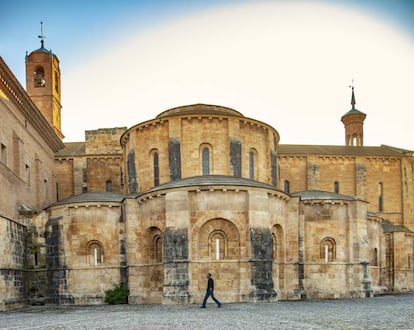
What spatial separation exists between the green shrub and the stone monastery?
41 centimetres

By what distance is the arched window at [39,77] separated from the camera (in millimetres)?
54156

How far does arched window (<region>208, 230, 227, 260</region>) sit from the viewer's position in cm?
2595

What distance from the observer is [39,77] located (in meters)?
54.5

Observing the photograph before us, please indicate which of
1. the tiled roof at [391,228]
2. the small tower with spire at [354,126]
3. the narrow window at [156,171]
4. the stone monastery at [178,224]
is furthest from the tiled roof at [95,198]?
the small tower with spire at [354,126]

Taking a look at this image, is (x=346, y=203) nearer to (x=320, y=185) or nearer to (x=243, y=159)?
(x=243, y=159)

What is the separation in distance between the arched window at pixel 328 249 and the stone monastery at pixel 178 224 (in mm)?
65

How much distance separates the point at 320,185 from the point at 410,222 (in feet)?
31.8

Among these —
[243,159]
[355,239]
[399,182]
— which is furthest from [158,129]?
[399,182]

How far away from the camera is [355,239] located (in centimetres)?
3131

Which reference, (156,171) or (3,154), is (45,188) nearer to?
(3,154)

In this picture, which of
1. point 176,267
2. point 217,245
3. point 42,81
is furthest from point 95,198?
point 42,81

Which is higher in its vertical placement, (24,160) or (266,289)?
(24,160)

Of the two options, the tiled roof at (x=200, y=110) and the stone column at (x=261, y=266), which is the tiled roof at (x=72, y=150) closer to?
the tiled roof at (x=200, y=110)

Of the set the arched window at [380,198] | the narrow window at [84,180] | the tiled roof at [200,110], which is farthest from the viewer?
the arched window at [380,198]
